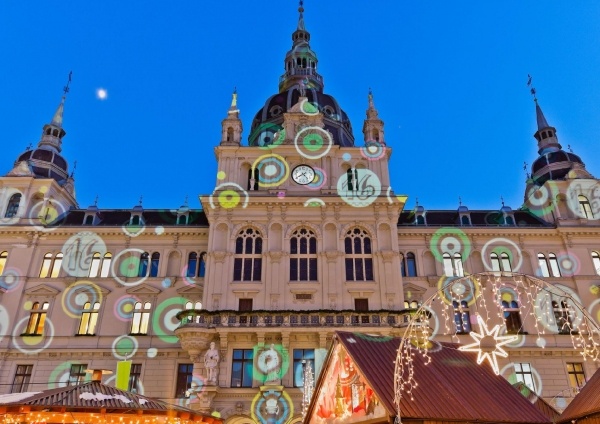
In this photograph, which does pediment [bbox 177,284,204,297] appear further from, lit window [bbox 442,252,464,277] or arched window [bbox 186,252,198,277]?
lit window [bbox 442,252,464,277]

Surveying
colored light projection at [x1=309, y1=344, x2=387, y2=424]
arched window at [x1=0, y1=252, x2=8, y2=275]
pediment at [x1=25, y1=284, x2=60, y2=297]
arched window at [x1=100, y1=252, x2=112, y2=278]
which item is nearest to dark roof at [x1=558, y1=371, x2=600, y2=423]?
colored light projection at [x1=309, y1=344, x2=387, y2=424]

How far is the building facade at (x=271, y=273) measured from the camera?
96.2 ft

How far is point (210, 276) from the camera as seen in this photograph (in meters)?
32.1

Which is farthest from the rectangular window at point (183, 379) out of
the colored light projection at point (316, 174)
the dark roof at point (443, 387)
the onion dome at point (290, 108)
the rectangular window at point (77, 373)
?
the dark roof at point (443, 387)

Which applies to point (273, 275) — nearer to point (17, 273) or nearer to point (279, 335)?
point (279, 335)

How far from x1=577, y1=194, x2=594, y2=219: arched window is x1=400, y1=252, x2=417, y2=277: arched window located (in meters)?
14.1

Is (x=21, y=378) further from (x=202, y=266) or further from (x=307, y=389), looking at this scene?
(x=307, y=389)

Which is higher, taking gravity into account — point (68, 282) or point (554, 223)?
point (554, 223)

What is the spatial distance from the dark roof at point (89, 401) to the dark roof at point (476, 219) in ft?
89.6

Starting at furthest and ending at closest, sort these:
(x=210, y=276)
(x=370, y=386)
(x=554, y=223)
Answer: (x=554, y=223)
(x=210, y=276)
(x=370, y=386)

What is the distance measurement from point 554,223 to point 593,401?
29.3 meters

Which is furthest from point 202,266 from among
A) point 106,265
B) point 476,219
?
point 476,219

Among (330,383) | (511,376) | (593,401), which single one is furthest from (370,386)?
(511,376)

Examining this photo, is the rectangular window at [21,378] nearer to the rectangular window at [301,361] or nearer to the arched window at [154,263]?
the arched window at [154,263]
